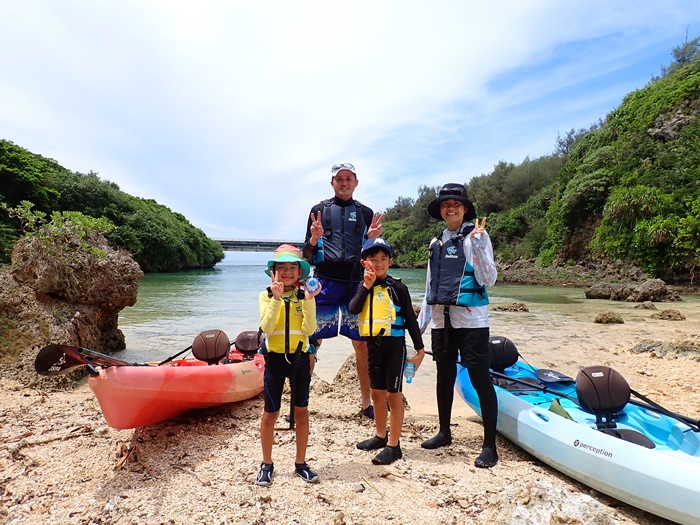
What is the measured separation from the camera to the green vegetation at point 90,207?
23.7 metres

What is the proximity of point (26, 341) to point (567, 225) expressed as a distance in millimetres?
33335

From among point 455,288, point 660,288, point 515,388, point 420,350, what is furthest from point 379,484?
point 660,288

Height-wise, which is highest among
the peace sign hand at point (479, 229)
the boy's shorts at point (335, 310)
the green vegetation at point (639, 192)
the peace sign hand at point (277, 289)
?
the green vegetation at point (639, 192)

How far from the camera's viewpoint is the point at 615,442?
9.10 feet

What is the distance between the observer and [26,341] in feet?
18.0

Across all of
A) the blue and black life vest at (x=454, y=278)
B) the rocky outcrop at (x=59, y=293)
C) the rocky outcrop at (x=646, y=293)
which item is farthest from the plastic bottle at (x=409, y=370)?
the rocky outcrop at (x=646, y=293)

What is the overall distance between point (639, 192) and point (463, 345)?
2502 cm

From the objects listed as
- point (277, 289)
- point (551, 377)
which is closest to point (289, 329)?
point (277, 289)

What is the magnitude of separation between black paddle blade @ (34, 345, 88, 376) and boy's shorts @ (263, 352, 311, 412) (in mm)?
1371

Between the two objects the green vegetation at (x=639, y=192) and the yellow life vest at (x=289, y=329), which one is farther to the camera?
the green vegetation at (x=639, y=192)

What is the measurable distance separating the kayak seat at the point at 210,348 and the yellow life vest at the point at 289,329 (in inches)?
84.7

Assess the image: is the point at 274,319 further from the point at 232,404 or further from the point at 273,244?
the point at 273,244

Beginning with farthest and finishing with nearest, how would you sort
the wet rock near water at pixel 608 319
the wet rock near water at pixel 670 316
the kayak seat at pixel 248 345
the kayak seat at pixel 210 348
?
the wet rock near water at pixel 670 316
the wet rock near water at pixel 608 319
the kayak seat at pixel 248 345
the kayak seat at pixel 210 348

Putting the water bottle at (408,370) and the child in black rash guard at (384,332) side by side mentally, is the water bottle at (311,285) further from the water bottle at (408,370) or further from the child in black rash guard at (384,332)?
the water bottle at (408,370)
